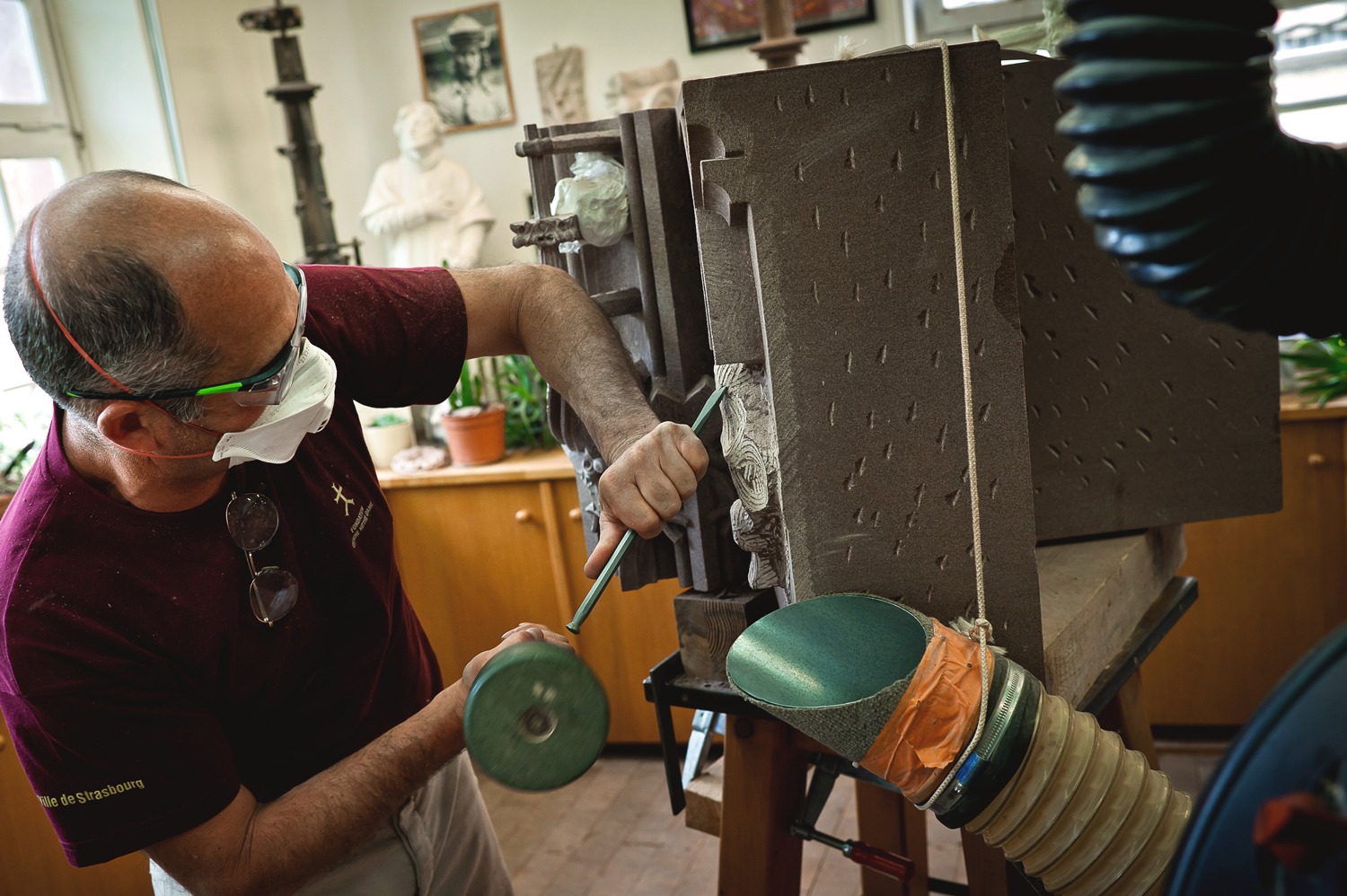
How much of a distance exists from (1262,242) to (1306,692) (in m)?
0.29

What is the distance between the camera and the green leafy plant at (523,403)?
360cm

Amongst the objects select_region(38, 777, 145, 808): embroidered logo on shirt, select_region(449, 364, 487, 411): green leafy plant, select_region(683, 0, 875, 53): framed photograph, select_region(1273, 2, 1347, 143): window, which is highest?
select_region(683, 0, 875, 53): framed photograph

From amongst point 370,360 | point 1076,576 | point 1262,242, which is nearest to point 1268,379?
point 1076,576

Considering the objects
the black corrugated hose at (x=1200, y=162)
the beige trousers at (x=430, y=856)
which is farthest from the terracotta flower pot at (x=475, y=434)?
the black corrugated hose at (x=1200, y=162)

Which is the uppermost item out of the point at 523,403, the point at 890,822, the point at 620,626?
the point at 523,403

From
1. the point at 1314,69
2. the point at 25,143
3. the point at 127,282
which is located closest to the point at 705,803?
the point at 127,282

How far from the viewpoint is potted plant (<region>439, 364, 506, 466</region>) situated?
3.44 meters

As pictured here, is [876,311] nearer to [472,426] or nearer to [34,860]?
[472,426]

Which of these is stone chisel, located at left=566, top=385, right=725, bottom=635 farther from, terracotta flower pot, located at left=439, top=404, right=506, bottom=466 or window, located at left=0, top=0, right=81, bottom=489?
window, located at left=0, top=0, right=81, bottom=489

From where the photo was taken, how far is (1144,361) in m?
1.43

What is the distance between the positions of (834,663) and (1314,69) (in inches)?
124

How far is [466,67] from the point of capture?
3959mm

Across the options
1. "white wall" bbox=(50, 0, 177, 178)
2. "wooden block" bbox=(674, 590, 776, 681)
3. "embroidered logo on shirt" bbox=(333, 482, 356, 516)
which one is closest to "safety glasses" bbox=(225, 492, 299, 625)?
"embroidered logo on shirt" bbox=(333, 482, 356, 516)

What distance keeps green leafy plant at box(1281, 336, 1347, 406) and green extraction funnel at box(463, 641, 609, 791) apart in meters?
2.49
